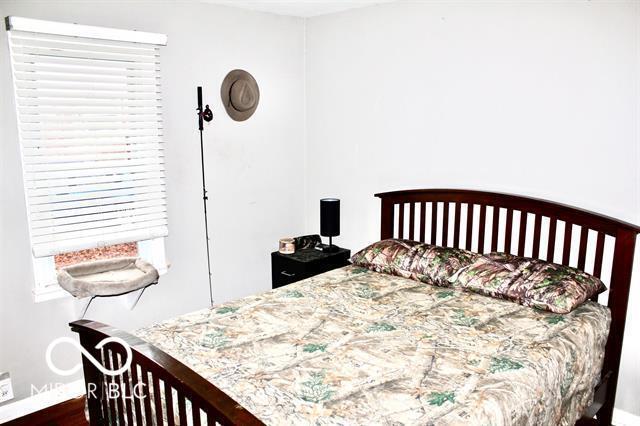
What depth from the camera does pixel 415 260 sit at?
10.2ft

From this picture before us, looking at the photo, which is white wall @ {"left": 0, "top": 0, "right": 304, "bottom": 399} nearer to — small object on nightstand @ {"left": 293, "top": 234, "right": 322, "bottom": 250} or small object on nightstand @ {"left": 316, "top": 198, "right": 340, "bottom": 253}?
small object on nightstand @ {"left": 293, "top": 234, "right": 322, "bottom": 250}

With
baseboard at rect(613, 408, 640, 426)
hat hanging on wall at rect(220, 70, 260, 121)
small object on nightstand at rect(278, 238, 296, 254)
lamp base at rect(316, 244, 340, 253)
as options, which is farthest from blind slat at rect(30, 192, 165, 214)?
baseboard at rect(613, 408, 640, 426)

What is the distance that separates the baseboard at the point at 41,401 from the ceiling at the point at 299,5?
8.89ft

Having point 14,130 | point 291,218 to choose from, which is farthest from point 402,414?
point 291,218

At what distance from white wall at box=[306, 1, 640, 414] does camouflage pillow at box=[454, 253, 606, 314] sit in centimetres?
37

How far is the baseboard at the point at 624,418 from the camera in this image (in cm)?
276

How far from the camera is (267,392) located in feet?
5.90

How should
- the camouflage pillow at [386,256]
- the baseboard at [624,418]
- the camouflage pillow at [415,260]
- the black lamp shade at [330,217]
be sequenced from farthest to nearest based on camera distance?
1. the black lamp shade at [330,217]
2. the camouflage pillow at [386,256]
3. the camouflage pillow at [415,260]
4. the baseboard at [624,418]

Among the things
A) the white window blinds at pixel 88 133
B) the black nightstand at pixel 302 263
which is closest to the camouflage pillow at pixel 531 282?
the black nightstand at pixel 302 263

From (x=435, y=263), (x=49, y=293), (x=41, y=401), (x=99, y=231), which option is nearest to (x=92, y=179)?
(x=99, y=231)

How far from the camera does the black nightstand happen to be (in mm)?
3687

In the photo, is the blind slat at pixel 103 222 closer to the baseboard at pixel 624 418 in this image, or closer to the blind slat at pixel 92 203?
the blind slat at pixel 92 203

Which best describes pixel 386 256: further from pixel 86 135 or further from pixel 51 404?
pixel 51 404

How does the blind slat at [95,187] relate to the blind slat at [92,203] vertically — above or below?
above
